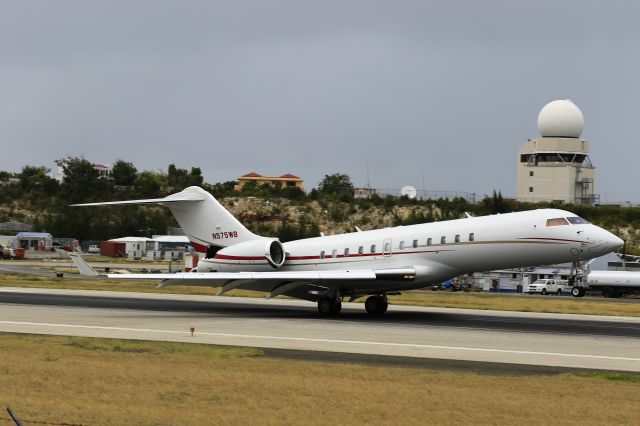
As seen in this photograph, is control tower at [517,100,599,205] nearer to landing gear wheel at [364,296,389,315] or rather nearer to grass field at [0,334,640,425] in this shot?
landing gear wheel at [364,296,389,315]

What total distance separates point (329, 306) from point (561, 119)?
245ft

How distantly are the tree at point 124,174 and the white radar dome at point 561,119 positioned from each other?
56.3 meters

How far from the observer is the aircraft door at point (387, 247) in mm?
34219

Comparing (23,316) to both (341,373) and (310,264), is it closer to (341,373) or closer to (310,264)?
(310,264)

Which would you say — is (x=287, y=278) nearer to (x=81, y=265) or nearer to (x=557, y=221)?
(x=81, y=265)

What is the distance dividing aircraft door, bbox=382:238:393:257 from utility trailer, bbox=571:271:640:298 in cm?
3749

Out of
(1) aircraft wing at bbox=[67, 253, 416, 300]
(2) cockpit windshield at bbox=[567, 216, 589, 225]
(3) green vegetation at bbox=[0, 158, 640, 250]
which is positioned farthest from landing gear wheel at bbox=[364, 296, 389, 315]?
(3) green vegetation at bbox=[0, 158, 640, 250]

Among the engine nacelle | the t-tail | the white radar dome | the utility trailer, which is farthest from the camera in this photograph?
the white radar dome

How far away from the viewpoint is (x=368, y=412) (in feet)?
45.6

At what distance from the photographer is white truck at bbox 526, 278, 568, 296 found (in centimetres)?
6894

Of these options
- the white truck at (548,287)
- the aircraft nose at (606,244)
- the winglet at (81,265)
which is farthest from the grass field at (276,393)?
the white truck at (548,287)

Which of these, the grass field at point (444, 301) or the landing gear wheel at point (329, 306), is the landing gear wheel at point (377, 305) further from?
the grass field at point (444, 301)

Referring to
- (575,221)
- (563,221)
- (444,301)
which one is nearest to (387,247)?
(563,221)

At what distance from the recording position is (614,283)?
68.4 meters
